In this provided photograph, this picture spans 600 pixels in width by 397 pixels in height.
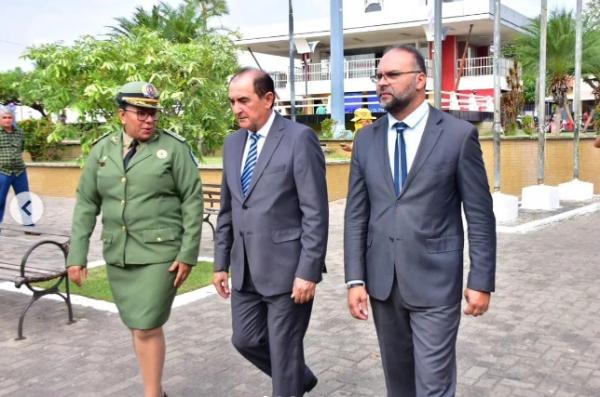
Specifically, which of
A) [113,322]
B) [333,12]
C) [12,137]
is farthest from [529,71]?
[113,322]

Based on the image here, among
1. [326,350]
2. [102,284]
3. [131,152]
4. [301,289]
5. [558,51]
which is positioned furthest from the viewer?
[558,51]

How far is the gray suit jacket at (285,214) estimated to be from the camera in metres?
3.27

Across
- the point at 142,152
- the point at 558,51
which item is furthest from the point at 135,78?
the point at 558,51

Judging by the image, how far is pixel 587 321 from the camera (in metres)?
5.68

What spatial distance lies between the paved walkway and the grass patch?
37 cm

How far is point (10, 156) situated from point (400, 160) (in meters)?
8.38

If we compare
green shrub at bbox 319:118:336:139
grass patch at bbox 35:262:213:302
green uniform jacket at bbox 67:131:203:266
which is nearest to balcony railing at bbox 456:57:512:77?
green shrub at bbox 319:118:336:139

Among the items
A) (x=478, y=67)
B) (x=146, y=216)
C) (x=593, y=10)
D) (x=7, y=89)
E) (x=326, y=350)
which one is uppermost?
(x=593, y=10)

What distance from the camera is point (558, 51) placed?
62.2 ft

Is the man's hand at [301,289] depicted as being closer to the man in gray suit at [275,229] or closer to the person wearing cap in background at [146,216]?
the man in gray suit at [275,229]

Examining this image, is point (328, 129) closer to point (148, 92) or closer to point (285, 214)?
point (148, 92)

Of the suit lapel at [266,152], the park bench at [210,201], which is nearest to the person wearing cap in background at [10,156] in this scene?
the park bench at [210,201]

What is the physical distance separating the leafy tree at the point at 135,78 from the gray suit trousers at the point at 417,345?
16.0 ft

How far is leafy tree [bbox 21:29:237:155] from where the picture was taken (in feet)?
23.8
